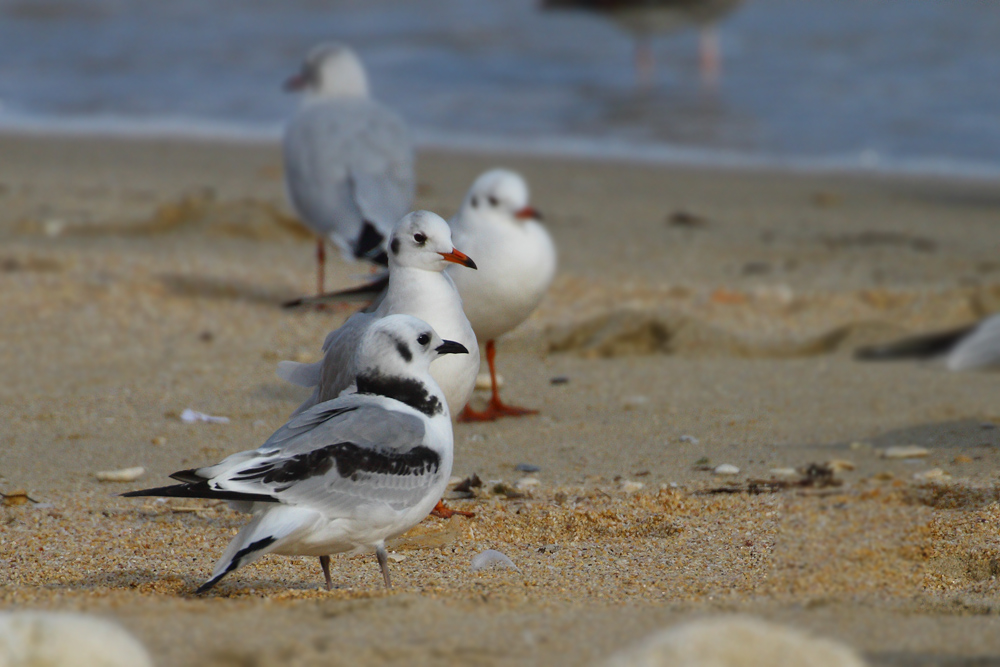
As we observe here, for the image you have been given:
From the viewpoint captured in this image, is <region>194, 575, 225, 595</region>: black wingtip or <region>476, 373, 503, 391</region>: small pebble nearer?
<region>194, 575, 225, 595</region>: black wingtip

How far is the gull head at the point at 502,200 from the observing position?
5.15m

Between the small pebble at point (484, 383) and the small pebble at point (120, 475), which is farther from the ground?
the small pebble at point (120, 475)

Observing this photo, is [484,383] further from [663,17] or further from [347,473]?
[663,17]

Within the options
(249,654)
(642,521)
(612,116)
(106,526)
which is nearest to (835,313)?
(642,521)

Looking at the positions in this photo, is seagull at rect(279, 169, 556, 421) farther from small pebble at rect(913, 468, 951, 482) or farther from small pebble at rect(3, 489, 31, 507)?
small pebble at rect(913, 468, 951, 482)

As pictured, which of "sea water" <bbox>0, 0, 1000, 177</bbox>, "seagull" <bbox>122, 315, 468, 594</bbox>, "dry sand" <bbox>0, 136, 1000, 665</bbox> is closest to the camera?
"dry sand" <bbox>0, 136, 1000, 665</bbox>

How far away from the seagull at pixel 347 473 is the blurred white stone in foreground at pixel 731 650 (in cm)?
105

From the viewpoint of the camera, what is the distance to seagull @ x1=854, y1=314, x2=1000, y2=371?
2434 mm

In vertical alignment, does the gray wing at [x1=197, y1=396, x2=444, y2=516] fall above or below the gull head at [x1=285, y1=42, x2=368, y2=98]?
below

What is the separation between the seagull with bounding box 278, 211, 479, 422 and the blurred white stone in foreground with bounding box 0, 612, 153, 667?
5.45 feet

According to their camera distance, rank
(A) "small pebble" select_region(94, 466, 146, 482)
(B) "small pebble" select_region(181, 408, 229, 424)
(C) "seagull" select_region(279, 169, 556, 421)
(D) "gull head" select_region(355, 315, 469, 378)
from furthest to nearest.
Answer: (C) "seagull" select_region(279, 169, 556, 421) → (B) "small pebble" select_region(181, 408, 229, 424) → (A) "small pebble" select_region(94, 466, 146, 482) → (D) "gull head" select_region(355, 315, 469, 378)

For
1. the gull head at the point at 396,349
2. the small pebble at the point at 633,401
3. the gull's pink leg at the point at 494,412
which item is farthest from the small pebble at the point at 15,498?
the small pebble at the point at 633,401

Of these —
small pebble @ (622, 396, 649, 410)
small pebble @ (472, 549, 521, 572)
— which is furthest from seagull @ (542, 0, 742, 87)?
small pebble @ (472, 549, 521, 572)

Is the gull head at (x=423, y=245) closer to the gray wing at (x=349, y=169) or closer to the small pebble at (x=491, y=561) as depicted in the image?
the small pebble at (x=491, y=561)
